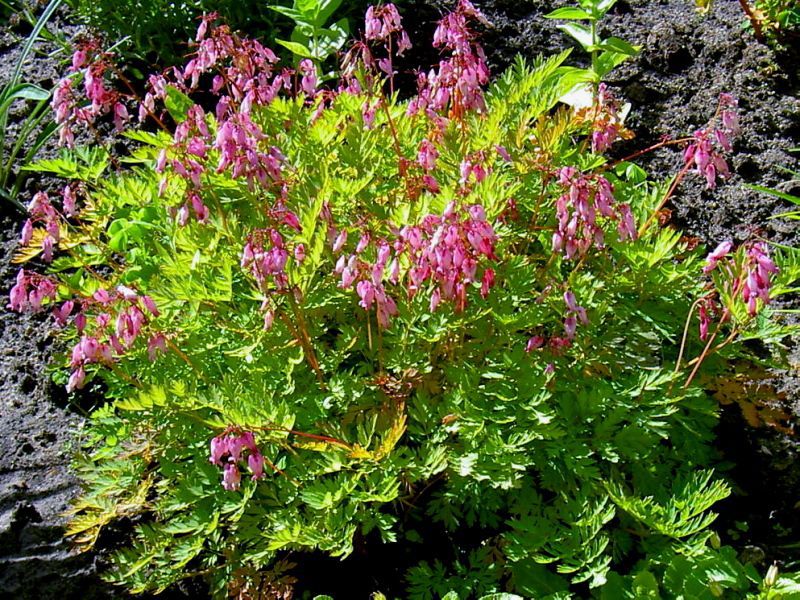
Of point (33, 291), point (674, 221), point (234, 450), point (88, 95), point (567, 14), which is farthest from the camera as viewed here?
point (674, 221)

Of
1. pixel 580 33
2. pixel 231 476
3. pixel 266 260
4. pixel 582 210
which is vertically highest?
pixel 580 33

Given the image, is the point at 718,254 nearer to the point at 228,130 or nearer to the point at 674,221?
the point at 228,130

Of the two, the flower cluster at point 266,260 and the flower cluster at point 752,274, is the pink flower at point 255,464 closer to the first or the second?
the flower cluster at point 266,260

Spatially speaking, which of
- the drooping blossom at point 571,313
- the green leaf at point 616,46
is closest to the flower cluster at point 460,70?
the drooping blossom at point 571,313

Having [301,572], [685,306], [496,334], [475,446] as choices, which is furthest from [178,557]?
[685,306]

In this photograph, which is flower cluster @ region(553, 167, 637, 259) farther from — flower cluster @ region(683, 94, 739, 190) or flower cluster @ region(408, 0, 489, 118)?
flower cluster @ region(408, 0, 489, 118)

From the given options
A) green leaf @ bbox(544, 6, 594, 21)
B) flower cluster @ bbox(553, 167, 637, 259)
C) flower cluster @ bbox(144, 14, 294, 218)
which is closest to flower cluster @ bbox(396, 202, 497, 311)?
flower cluster @ bbox(553, 167, 637, 259)

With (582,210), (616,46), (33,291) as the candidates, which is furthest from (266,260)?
(616,46)
